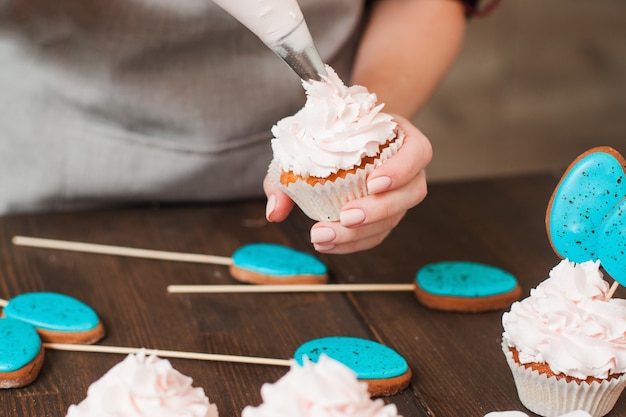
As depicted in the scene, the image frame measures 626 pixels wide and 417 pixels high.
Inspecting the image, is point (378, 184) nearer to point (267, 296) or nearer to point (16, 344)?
point (267, 296)

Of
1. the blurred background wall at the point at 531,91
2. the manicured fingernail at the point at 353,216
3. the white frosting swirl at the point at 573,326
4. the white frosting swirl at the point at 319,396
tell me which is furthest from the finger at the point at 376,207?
the blurred background wall at the point at 531,91

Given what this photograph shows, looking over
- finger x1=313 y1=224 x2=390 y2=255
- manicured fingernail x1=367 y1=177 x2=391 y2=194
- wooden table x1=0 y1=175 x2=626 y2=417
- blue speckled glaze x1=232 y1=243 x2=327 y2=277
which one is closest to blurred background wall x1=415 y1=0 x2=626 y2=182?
wooden table x1=0 y1=175 x2=626 y2=417

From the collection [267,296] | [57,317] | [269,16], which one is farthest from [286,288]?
[269,16]

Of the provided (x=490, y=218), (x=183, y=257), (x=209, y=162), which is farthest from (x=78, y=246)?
(x=490, y=218)

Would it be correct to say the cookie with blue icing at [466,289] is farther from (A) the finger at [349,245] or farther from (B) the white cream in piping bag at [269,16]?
(B) the white cream in piping bag at [269,16]

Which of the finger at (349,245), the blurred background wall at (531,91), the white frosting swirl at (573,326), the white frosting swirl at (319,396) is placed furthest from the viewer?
the blurred background wall at (531,91)

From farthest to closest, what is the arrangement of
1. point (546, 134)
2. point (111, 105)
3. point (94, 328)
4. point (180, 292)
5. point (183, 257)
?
point (546, 134)
point (111, 105)
point (183, 257)
point (180, 292)
point (94, 328)

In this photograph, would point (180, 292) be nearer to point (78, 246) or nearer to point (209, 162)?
point (78, 246)
